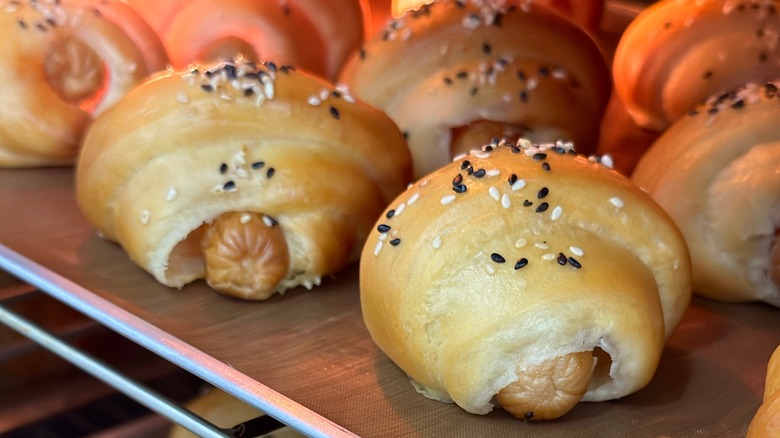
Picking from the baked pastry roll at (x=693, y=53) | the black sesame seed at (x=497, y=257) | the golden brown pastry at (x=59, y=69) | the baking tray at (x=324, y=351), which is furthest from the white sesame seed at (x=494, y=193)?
the golden brown pastry at (x=59, y=69)

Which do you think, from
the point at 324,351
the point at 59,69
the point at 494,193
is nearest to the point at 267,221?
the point at 324,351

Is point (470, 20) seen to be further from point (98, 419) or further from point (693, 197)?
point (98, 419)

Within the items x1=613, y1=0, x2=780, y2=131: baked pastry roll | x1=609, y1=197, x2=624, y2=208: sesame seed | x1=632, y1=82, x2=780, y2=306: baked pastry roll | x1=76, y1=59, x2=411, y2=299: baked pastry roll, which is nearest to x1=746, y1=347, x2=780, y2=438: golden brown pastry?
x1=609, y1=197, x2=624, y2=208: sesame seed

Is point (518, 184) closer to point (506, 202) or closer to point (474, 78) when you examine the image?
point (506, 202)

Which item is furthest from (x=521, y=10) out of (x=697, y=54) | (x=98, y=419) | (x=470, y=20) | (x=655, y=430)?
(x=98, y=419)

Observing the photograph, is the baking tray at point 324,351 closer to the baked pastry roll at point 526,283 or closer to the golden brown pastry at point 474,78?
the baked pastry roll at point 526,283
